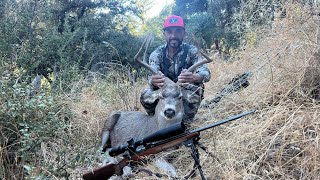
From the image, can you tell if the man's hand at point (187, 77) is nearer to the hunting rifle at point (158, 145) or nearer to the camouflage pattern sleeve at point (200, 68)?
the camouflage pattern sleeve at point (200, 68)

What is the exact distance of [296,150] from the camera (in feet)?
11.7

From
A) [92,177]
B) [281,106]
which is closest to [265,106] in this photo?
[281,106]

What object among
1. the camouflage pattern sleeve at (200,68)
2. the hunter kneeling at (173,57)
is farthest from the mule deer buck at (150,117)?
the camouflage pattern sleeve at (200,68)

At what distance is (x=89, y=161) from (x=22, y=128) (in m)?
0.87

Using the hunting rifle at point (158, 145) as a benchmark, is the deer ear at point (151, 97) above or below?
above

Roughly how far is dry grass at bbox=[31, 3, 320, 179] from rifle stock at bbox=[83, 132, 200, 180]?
0.39 m

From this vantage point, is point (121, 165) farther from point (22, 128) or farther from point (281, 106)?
point (281, 106)

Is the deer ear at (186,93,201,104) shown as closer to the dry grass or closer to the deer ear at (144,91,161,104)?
the dry grass

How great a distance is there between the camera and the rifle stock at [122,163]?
3.23 metres

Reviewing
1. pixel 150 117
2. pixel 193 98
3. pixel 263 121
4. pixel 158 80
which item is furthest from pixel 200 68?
pixel 263 121

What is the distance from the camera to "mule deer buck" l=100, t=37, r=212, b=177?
515 centimetres

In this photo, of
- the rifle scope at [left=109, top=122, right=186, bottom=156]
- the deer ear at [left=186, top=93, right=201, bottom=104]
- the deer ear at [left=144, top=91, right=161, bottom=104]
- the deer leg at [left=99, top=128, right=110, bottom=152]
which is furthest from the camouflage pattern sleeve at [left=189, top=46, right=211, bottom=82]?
the rifle scope at [left=109, top=122, right=186, bottom=156]

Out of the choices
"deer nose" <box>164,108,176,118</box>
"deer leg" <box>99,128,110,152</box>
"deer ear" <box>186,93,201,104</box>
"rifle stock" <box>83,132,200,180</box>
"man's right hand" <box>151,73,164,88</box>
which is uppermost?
"man's right hand" <box>151,73,164,88</box>

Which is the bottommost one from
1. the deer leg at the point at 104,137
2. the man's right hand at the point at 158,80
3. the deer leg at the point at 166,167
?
the deer leg at the point at 166,167
